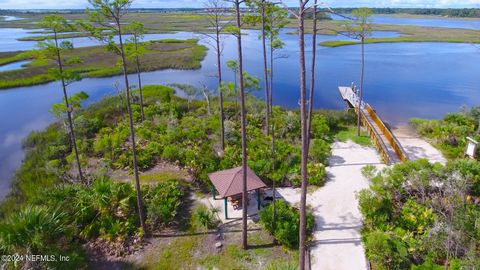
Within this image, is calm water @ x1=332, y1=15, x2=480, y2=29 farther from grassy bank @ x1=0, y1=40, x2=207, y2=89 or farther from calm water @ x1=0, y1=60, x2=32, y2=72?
calm water @ x1=0, y1=60, x2=32, y2=72

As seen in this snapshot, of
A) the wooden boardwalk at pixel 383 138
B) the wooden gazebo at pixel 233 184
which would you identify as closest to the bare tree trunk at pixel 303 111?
the wooden gazebo at pixel 233 184

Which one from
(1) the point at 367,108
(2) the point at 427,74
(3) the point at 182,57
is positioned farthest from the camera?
(3) the point at 182,57

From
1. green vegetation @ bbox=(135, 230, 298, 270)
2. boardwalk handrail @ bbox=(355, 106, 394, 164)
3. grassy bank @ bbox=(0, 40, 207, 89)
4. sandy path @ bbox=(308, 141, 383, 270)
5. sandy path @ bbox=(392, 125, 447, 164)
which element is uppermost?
grassy bank @ bbox=(0, 40, 207, 89)

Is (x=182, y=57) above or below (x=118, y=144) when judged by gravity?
above

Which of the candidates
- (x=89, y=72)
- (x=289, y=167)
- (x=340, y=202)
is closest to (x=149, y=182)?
(x=289, y=167)

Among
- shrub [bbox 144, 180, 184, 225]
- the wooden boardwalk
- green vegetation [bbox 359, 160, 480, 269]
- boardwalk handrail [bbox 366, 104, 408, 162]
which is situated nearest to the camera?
green vegetation [bbox 359, 160, 480, 269]

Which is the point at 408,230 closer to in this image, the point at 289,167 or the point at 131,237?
the point at 289,167

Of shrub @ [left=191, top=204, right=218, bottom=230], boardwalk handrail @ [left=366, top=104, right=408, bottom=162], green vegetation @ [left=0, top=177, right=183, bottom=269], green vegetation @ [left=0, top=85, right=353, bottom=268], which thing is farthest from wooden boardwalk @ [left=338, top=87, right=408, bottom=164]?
green vegetation @ [left=0, top=177, right=183, bottom=269]
